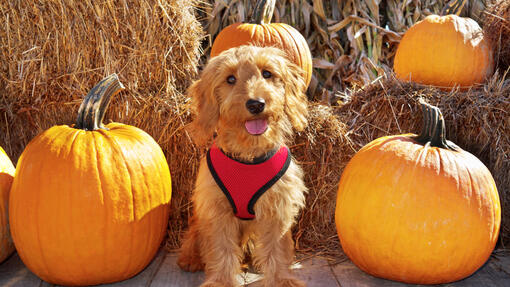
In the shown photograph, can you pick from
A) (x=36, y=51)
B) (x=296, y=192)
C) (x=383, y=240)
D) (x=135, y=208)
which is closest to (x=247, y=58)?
(x=296, y=192)

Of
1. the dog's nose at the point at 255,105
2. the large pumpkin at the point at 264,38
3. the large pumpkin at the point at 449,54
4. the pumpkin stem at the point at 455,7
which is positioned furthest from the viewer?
the pumpkin stem at the point at 455,7

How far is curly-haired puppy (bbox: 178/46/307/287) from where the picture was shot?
8.51ft

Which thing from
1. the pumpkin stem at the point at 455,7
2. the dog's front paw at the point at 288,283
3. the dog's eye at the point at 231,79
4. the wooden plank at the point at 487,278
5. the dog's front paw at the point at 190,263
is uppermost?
the pumpkin stem at the point at 455,7

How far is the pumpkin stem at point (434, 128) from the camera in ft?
9.77

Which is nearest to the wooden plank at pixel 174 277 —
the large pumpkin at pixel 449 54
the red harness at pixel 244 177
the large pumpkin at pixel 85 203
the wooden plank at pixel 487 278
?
the large pumpkin at pixel 85 203

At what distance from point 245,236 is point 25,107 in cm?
202

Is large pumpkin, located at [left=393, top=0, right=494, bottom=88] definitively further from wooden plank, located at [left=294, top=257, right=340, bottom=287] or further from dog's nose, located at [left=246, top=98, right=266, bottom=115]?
dog's nose, located at [left=246, top=98, right=266, bottom=115]

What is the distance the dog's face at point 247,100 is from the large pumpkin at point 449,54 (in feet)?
5.03

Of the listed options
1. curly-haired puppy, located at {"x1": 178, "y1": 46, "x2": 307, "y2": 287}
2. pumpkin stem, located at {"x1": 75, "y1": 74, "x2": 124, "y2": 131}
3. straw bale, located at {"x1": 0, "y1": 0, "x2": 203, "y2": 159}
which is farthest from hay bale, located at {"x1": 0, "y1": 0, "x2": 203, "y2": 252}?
curly-haired puppy, located at {"x1": 178, "y1": 46, "x2": 307, "y2": 287}

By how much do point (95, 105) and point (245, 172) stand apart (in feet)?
3.60

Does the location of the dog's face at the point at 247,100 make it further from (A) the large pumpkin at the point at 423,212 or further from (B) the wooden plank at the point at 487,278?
(B) the wooden plank at the point at 487,278

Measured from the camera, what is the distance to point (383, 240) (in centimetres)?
284

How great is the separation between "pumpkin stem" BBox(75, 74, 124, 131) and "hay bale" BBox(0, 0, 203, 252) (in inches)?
17.6

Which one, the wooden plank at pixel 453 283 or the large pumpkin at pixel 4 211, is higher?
the large pumpkin at pixel 4 211
